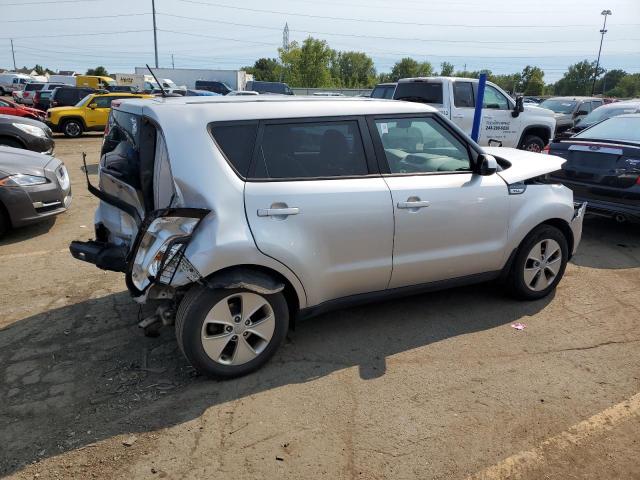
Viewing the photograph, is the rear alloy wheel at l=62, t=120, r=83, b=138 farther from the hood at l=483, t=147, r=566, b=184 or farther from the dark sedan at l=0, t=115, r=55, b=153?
the hood at l=483, t=147, r=566, b=184

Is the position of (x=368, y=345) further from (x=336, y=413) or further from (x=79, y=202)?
(x=79, y=202)

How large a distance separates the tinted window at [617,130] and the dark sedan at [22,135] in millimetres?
9511

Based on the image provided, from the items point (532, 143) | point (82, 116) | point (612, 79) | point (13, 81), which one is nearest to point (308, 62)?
point (13, 81)

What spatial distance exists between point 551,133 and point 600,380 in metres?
10.1

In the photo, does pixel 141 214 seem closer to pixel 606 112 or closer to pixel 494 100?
pixel 494 100

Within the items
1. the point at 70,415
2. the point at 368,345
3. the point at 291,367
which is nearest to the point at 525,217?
the point at 368,345

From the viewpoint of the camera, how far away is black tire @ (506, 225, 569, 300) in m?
4.30

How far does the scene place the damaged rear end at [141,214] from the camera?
9.90 feet

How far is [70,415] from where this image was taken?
2.95m

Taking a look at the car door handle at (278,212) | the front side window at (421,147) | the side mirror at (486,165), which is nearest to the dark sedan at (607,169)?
the side mirror at (486,165)

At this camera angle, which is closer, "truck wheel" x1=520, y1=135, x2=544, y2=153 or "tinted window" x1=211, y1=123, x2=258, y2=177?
"tinted window" x1=211, y1=123, x2=258, y2=177

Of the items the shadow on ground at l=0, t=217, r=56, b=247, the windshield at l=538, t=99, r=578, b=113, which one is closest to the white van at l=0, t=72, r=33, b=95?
the windshield at l=538, t=99, r=578, b=113

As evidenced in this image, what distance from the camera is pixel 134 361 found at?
352 cm

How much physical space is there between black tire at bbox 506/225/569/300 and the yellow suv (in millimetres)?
17174
